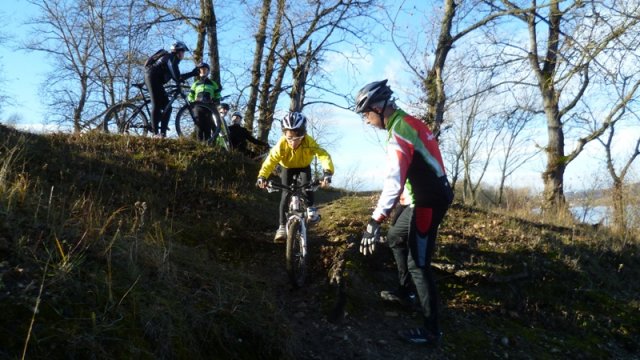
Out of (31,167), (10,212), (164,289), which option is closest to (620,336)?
(164,289)

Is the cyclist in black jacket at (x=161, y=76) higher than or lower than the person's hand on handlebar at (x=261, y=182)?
→ higher

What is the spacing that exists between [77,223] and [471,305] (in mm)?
4459

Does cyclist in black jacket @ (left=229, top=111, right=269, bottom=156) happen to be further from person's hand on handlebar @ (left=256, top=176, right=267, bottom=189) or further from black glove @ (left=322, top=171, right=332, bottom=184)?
black glove @ (left=322, top=171, right=332, bottom=184)

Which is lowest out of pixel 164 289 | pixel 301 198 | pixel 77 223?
pixel 164 289

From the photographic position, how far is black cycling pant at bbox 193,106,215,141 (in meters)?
9.73

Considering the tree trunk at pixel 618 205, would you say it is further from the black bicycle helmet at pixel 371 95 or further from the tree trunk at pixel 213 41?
the tree trunk at pixel 213 41

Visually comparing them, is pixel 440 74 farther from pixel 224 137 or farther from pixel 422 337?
pixel 422 337

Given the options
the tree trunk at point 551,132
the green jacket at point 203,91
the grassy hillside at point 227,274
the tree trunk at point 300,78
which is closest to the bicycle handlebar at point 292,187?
the grassy hillside at point 227,274

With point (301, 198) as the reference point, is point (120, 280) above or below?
below

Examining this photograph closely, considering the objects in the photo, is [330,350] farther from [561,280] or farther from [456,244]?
[561,280]

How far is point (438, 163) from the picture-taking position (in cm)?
427

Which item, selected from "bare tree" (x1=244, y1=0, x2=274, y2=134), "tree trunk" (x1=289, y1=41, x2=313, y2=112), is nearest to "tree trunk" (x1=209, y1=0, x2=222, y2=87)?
"bare tree" (x1=244, y1=0, x2=274, y2=134)

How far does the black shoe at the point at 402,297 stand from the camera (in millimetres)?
5371

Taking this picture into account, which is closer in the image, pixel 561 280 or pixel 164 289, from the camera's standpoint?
pixel 164 289
